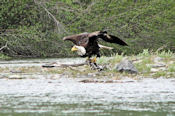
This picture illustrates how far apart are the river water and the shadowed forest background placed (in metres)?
9.45

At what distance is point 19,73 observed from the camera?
11578mm

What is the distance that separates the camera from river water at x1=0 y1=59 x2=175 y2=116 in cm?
620

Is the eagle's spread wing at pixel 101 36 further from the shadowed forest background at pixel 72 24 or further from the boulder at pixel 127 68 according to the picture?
the shadowed forest background at pixel 72 24

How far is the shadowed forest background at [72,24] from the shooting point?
64.0ft

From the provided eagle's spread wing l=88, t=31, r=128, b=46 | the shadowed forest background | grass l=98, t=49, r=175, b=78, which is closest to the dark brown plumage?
eagle's spread wing l=88, t=31, r=128, b=46

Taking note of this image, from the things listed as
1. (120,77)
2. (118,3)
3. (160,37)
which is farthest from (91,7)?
(120,77)

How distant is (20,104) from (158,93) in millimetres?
2307

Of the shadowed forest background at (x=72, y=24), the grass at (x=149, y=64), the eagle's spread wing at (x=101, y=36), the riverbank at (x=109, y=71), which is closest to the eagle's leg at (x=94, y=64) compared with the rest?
the riverbank at (x=109, y=71)

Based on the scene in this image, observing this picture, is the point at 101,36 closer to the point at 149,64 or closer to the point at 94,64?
the point at 94,64

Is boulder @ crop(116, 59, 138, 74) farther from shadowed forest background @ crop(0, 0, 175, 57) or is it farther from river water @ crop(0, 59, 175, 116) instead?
shadowed forest background @ crop(0, 0, 175, 57)

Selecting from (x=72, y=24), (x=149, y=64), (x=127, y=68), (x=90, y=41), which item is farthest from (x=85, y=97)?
(x=72, y=24)

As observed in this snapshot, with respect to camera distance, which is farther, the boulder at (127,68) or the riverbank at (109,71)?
the boulder at (127,68)

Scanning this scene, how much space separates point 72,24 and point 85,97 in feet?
43.9

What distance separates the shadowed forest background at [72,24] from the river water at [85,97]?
372 inches
